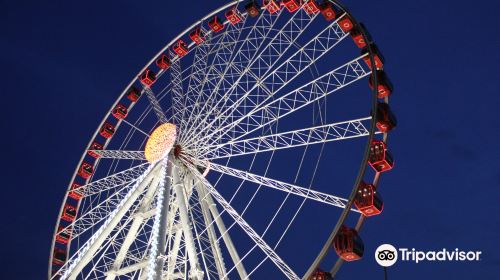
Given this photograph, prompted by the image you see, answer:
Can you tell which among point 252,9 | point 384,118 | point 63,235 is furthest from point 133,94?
point 384,118

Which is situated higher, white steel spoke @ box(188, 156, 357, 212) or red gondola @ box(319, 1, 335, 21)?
red gondola @ box(319, 1, 335, 21)

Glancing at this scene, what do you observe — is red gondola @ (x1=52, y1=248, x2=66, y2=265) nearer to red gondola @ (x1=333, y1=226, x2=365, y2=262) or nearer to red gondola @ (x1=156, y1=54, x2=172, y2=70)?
red gondola @ (x1=156, y1=54, x2=172, y2=70)

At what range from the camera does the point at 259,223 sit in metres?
74.3

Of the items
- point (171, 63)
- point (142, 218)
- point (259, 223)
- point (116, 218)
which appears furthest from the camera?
point (259, 223)

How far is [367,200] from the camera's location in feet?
47.2

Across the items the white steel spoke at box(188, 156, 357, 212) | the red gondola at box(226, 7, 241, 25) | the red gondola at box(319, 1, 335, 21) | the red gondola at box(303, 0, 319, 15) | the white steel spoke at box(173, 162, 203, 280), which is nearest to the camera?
the white steel spoke at box(188, 156, 357, 212)

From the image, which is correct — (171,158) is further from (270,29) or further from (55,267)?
(55,267)

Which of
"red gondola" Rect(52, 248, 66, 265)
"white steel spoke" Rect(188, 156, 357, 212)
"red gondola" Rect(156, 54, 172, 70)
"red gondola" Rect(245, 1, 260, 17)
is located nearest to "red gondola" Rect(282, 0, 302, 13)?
"red gondola" Rect(245, 1, 260, 17)

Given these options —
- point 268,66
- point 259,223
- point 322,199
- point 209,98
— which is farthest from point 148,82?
point 259,223

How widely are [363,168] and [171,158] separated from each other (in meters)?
6.83

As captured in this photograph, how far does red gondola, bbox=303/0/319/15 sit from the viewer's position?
751 inches

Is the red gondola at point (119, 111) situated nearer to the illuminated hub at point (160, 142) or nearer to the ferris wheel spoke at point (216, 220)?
the illuminated hub at point (160, 142)

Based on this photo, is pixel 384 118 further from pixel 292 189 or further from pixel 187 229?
pixel 187 229

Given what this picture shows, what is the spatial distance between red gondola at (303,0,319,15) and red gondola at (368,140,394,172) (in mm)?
6171
